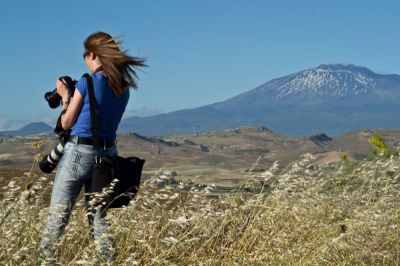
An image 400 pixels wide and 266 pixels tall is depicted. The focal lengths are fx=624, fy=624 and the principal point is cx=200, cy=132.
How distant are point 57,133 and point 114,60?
794 millimetres

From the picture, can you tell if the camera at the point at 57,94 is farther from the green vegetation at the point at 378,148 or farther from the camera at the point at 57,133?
the green vegetation at the point at 378,148

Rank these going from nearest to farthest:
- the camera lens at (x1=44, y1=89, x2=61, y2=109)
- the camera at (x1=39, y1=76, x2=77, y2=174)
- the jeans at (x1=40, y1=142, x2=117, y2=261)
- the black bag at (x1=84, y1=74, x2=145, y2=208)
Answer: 1. the jeans at (x1=40, y1=142, x2=117, y2=261)
2. the black bag at (x1=84, y1=74, x2=145, y2=208)
3. the camera at (x1=39, y1=76, x2=77, y2=174)
4. the camera lens at (x1=44, y1=89, x2=61, y2=109)

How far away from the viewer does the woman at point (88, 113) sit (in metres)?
5.17

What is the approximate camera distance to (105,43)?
5.43 metres

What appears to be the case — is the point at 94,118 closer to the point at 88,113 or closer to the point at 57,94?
the point at 88,113

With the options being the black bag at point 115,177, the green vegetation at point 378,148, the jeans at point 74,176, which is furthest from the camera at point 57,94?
the green vegetation at point 378,148

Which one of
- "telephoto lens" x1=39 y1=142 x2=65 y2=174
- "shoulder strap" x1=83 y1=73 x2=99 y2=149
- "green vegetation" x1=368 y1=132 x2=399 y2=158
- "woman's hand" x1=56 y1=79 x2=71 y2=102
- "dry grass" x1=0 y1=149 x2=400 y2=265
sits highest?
"woman's hand" x1=56 y1=79 x2=71 y2=102

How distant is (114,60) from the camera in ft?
17.5

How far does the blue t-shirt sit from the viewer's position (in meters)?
5.19

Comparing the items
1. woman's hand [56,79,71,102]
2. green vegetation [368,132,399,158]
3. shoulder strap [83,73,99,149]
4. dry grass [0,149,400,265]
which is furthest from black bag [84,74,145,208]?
green vegetation [368,132,399,158]

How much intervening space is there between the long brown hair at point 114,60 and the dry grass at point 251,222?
36.9 inches

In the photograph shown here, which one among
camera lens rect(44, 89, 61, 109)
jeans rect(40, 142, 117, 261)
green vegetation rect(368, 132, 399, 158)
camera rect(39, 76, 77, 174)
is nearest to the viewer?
jeans rect(40, 142, 117, 261)

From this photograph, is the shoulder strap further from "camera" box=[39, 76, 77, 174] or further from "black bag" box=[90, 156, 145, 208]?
"camera" box=[39, 76, 77, 174]

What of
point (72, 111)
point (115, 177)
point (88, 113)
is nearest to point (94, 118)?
point (88, 113)
